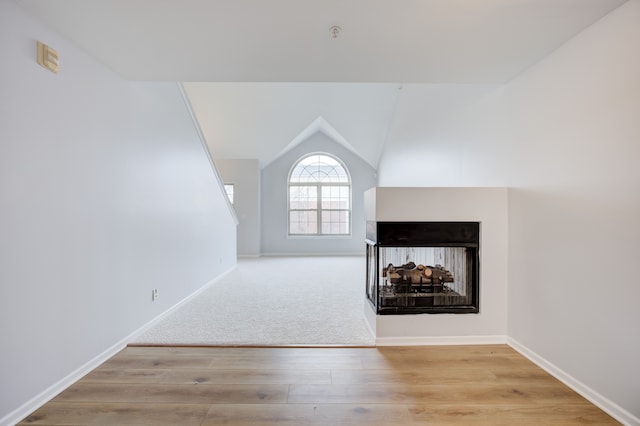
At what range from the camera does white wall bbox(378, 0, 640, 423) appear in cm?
176

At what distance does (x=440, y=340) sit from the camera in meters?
2.77

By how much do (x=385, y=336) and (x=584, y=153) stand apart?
1.90 meters

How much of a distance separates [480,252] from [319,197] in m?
6.46

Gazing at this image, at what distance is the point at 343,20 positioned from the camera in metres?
1.92

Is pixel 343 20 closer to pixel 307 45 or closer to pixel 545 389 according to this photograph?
pixel 307 45

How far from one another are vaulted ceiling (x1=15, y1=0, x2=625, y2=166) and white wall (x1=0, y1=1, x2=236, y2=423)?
1.04ft

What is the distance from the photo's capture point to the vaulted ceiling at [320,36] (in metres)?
1.80

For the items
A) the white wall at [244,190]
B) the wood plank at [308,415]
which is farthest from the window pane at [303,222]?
the wood plank at [308,415]

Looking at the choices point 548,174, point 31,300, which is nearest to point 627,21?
point 548,174

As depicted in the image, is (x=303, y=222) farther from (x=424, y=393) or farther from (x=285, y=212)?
(x=424, y=393)

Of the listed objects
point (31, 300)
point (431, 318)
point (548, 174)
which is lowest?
point (431, 318)

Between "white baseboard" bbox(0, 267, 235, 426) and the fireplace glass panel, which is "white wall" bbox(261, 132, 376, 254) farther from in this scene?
the fireplace glass panel

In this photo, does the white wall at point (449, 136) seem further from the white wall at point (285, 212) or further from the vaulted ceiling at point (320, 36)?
the white wall at point (285, 212)

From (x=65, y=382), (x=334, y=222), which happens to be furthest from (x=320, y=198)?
(x=65, y=382)
